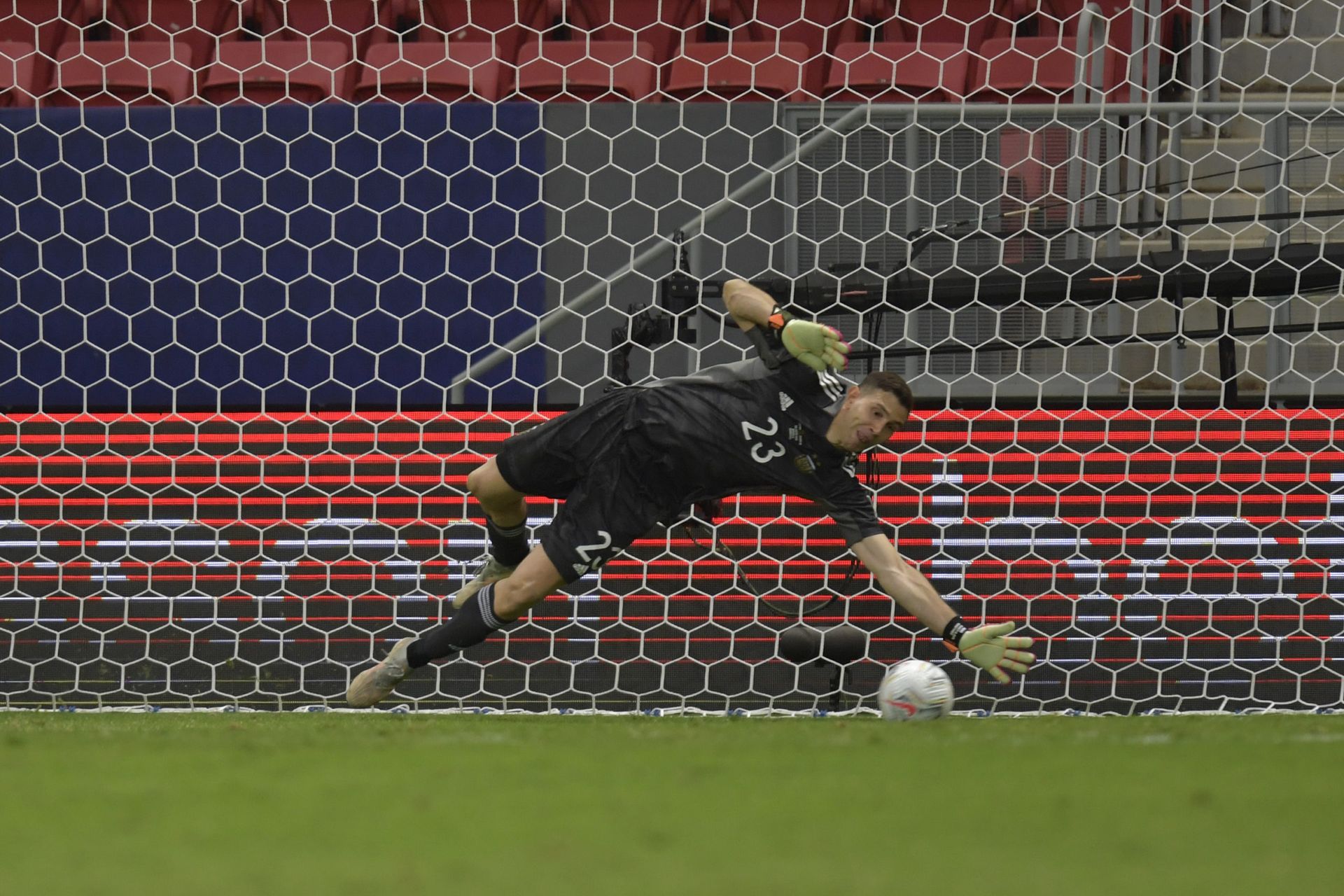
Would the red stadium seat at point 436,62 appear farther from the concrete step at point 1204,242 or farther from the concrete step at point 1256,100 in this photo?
the concrete step at point 1256,100

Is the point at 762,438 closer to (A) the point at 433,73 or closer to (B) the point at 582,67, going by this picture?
(B) the point at 582,67

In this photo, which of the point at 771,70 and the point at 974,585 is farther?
the point at 771,70

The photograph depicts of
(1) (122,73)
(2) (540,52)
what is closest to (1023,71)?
(2) (540,52)

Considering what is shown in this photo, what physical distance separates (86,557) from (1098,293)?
383cm

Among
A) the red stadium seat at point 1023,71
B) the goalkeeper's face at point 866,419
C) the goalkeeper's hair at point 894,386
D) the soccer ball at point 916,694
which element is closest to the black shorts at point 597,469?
the goalkeeper's face at point 866,419

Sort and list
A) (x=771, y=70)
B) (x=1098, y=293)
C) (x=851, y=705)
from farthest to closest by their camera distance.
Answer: (x=771, y=70)
(x=1098, y=293)
(x=851, y=705)

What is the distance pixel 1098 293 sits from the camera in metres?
5.80

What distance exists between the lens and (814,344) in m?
4.02

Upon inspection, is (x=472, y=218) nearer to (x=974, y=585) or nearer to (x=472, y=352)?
(x=472, y=352)

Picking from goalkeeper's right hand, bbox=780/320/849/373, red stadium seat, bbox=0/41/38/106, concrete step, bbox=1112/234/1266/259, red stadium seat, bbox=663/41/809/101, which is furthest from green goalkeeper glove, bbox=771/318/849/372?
red stadium seat, bbox=0/41/38/106

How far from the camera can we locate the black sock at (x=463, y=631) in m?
4.32

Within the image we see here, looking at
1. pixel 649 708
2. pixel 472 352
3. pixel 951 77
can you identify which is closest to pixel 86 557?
pixel 472 352

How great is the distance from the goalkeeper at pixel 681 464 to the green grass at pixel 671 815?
1.00m

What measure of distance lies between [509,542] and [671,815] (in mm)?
2482
